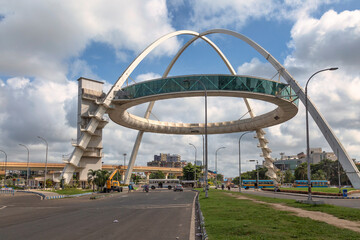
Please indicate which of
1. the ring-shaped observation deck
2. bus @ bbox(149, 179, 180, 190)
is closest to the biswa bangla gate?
the ring-shaped observation deck

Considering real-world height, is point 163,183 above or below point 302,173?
below

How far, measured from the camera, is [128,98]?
58375mm

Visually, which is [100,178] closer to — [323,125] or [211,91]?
[211,91]

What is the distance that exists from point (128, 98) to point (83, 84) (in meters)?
12.3

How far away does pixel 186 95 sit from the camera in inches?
2226

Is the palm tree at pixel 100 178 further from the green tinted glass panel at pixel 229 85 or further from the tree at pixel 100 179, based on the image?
the green tinted glass panel at pixel 229 85

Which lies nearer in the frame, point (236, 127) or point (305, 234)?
point (305, 234)

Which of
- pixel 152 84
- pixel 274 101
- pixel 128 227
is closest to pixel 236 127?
pixel 274 101

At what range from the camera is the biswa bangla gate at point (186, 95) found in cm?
5362

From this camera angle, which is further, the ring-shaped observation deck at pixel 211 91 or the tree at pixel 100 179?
the tree at pixel 100 179

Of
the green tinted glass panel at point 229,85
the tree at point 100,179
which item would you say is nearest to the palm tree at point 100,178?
the tree at point 100,179

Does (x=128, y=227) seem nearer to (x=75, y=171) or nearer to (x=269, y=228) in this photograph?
(x=269, y=228)

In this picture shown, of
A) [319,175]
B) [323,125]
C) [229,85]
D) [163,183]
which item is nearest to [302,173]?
[319,175]

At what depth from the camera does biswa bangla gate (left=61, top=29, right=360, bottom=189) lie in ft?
176
